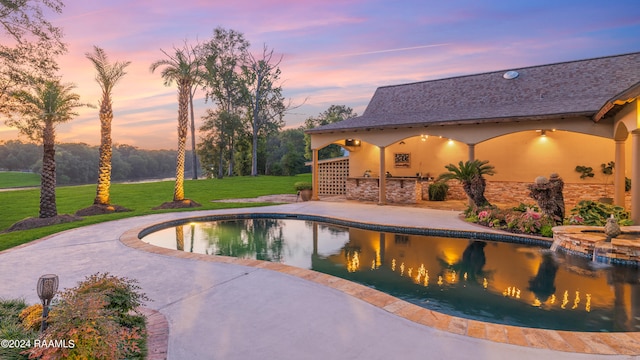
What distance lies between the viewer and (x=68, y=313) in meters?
2.71

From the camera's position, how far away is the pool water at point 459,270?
4.96 m

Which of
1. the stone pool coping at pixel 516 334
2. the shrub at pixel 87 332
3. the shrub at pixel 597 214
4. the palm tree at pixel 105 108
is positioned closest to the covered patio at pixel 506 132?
the shrub at pixel 597 214

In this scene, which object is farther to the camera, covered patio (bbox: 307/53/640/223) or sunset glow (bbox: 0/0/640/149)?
sunset glow (bbox: 0/0/640/149)

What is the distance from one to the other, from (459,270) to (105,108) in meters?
14.1

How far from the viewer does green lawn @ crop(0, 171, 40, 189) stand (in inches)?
1155

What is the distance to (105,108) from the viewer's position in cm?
1367

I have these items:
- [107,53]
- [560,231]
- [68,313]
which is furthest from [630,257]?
[107,53]

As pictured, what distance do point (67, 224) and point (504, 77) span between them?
62.5 ft

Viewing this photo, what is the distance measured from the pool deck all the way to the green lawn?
29.5 meters

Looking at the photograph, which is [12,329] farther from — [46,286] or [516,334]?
[516,334]

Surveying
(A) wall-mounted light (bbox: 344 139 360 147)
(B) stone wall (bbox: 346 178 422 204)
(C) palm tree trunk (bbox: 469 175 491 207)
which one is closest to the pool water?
(C) palm tree trunk (bbox: 469 175 491 207)

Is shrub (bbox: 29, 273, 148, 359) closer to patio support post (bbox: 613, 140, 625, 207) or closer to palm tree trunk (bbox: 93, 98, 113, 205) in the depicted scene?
palm tree trunk (bbox: 93, 98, 113, 205)

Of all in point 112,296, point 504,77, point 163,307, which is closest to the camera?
point 112,296

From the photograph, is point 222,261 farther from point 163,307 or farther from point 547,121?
point 547,121
